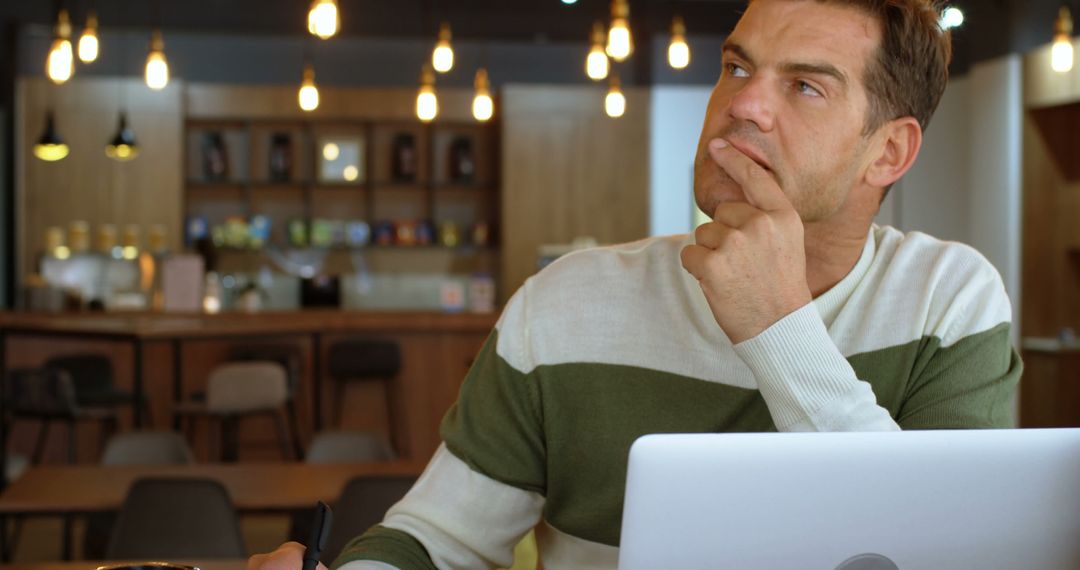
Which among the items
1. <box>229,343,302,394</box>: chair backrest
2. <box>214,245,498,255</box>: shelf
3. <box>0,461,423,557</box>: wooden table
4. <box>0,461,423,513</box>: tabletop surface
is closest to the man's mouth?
<box>0,461,423,557</box>: wooden table

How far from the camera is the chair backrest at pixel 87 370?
7301mm

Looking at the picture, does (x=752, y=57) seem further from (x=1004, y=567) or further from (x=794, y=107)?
(x=1004, y=567)

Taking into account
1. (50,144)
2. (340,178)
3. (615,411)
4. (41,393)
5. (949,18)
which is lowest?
(41,393)

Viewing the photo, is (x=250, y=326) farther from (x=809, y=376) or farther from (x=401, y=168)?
(x=809, y=376)

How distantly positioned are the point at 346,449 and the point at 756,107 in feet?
12.1

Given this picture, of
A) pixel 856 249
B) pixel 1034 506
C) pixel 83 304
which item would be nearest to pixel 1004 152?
pixel 83 304

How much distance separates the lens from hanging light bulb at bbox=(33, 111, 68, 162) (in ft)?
29.9

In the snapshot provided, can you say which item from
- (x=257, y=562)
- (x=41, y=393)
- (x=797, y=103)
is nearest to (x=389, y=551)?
(x=257, y=562)

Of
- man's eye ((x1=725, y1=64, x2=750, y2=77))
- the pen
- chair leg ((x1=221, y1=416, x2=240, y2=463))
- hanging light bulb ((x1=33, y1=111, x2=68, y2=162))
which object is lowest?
chair leg ((x1=221, y1=416, x2=240, y2=463))

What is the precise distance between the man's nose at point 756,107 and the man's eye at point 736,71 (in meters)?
0.07

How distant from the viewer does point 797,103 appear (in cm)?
141

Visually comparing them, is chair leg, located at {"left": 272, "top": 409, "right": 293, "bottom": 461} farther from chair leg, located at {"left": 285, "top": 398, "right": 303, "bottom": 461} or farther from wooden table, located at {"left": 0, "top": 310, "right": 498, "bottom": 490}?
wooden table, located at {"left": 0, "top": 310, "right": 498, "bottom": 490}

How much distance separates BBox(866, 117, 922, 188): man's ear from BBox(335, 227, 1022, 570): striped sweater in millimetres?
112

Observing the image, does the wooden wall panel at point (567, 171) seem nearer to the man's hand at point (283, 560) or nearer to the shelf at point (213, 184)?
the shelf at point (213, 184)
